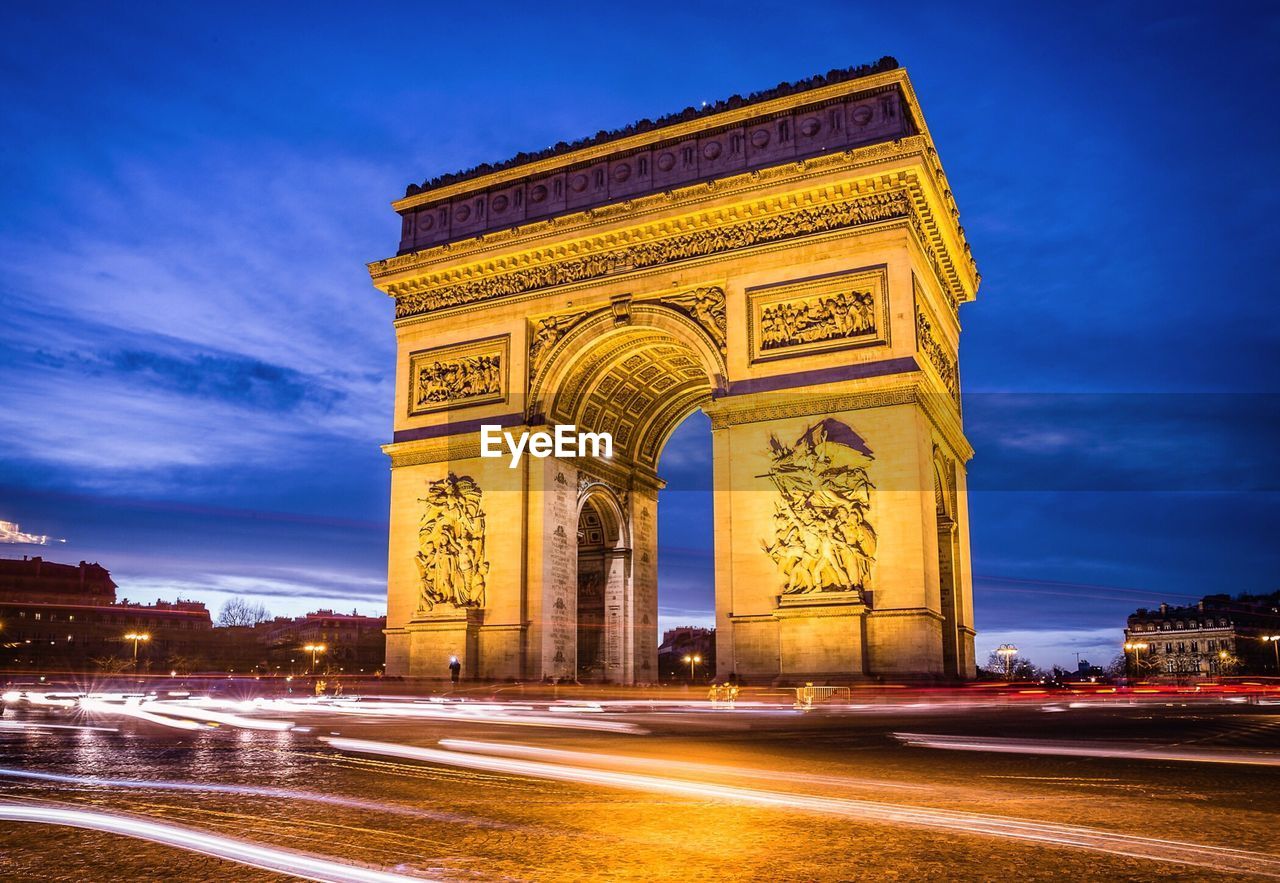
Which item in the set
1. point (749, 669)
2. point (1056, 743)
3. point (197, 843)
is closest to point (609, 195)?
point (749, 669)

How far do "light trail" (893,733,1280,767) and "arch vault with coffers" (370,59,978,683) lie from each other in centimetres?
1007

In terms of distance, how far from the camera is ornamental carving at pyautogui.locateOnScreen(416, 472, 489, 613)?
25969 millimetres

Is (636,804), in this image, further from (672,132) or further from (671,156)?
(672,132)

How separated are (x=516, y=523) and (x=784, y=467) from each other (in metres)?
7.15

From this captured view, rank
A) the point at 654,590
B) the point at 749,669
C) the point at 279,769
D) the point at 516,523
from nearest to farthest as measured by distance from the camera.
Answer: the point at 279,769 → the point at 749,669 → the point at 516,523 → the point at 654,590

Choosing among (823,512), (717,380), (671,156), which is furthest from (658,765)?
(671,156)

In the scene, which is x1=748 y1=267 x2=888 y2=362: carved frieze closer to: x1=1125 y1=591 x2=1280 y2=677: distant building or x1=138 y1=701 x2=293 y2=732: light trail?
x1=138 y1=701 x2=293 y2=732: light trail

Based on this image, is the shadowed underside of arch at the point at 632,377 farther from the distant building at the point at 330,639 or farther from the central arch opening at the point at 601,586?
the distant building at the point at 330,639

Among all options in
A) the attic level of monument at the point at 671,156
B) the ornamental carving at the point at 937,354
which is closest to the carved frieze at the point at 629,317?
the attic level of monument at the point at 671,156

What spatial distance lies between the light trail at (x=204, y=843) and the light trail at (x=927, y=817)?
2.66 meters

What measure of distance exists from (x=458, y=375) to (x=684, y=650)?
70338mm

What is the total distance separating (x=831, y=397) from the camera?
896 inches

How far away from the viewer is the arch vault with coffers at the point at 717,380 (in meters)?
21.9

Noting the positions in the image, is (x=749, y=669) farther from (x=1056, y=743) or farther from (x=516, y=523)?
(x=1056, y=743)
